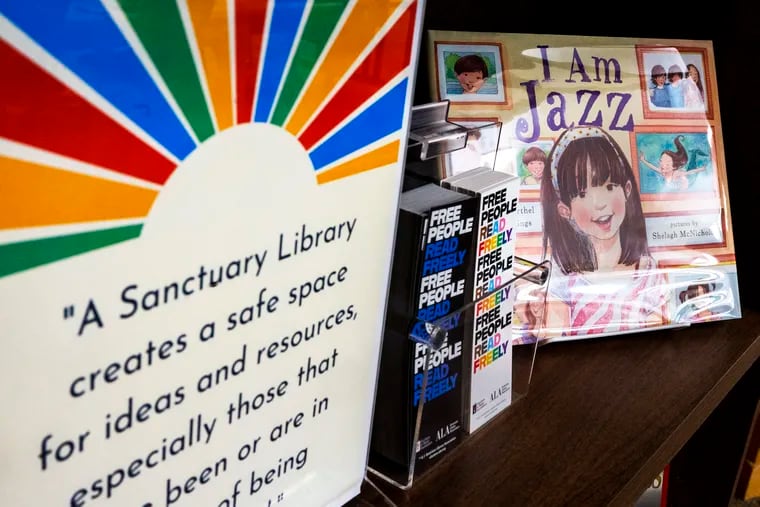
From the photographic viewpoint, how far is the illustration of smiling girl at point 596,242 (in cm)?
101

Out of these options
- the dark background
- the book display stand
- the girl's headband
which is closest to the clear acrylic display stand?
the book display stand

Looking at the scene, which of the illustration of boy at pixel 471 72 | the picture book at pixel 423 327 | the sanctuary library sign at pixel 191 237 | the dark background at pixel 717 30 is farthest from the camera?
the dark background at pixel 717 30

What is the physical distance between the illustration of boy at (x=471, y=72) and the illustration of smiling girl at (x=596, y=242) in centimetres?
14

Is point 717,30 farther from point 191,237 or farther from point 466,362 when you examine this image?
point 191,237

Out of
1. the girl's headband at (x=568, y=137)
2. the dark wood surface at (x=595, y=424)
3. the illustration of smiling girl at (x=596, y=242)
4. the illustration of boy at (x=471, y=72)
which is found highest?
the illustration of boy at (x=471, y=72)

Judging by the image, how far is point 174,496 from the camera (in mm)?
546

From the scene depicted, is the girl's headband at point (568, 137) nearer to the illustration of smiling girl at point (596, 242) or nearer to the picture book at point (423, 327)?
the illustration of smiling girl at point (596, 242)

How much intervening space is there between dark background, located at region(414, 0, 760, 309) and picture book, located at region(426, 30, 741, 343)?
8cm

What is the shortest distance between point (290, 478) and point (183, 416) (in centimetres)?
15

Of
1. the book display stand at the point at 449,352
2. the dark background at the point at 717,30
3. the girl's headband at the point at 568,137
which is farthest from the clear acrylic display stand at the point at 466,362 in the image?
the dark background at the point at 717,30

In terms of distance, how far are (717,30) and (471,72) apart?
18.1 inches

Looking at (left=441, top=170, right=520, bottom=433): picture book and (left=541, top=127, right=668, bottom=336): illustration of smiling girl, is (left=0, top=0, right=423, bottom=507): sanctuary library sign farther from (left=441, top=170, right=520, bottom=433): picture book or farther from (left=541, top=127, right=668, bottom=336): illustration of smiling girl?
(left=541, top=127, right=668, bottom=336): illustration of smiling girl

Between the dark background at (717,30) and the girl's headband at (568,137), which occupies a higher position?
the dark background at (717,30)

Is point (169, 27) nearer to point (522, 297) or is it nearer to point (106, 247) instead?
point (106, 247)
